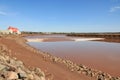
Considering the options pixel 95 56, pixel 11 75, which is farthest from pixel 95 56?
pixel 11 75

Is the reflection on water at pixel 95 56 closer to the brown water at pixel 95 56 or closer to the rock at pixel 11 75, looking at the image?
the brown water at pixel 95 56

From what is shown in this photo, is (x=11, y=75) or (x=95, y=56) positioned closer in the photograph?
(x=11, y=75)

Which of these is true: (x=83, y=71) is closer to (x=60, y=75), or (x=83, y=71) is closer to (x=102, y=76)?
(x=102, y=76)

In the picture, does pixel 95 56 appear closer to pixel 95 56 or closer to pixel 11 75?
pixel 95 56

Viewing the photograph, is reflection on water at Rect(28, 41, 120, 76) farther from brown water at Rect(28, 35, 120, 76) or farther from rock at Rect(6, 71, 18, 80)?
rock at Rect(6, 71, 18, 80)

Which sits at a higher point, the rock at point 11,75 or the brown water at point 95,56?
the rock at point 11,75

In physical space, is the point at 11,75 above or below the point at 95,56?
above

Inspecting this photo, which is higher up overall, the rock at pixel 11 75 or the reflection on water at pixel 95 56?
the rock at pixel 11 75

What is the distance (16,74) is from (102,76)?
6623 mm

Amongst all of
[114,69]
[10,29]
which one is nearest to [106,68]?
[114,69]

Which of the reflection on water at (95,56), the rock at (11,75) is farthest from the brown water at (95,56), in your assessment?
the rock at (11,75)

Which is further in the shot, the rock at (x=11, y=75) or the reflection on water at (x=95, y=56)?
the reflection on water at (x=95, y=56)

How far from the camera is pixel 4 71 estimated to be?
6.96m

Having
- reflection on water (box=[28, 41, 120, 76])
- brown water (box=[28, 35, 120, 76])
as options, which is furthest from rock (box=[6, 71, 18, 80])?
reflection on water (box=[28, 41, 120, 76])
